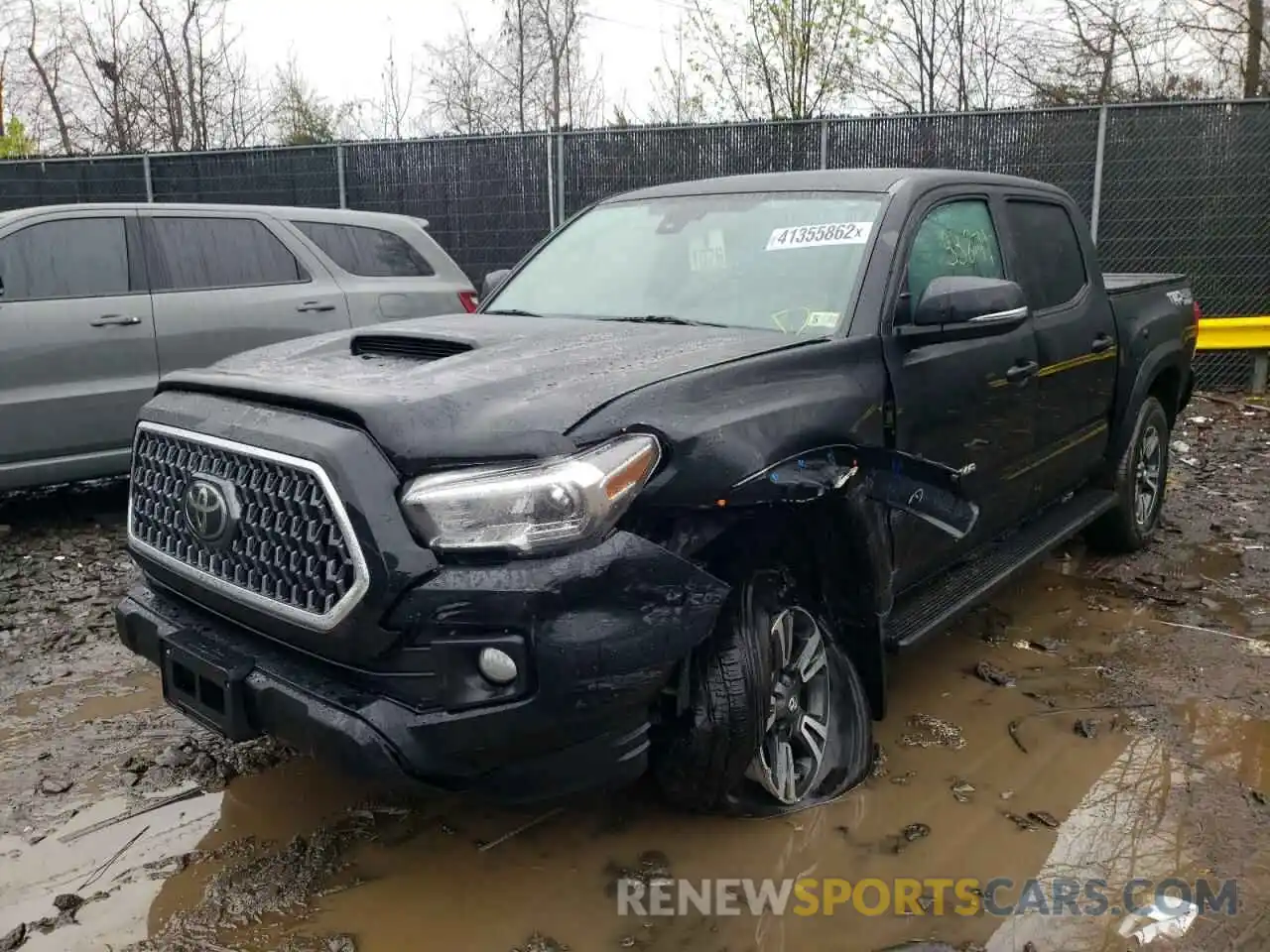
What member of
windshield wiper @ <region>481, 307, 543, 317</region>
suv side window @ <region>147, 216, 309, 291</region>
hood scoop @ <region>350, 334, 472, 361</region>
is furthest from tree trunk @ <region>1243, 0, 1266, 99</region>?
hood scoop @ <region>350, 334, 472, 361</region>

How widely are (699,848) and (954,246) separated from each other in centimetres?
226

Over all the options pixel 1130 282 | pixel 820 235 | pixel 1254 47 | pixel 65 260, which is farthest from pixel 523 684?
pixel 1254 47

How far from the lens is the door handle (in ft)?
12.3

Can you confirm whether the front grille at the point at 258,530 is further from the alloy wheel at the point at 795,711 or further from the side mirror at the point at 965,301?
the side mirror at the point at 965,301

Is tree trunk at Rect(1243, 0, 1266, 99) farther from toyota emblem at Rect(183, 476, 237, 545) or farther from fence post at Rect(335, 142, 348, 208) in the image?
toyota emblem at Rect(183, 476, 237, 545)

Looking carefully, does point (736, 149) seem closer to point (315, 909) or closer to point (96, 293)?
point (96, 293)

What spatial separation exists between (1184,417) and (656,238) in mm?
7252

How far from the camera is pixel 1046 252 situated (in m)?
4.38

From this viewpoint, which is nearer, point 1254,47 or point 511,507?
point 511,507

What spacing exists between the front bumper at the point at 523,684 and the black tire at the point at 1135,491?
3.54m

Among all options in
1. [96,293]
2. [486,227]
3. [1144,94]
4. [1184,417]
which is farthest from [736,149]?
[1144,94]

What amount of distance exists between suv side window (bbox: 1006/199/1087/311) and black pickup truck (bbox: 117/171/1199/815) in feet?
1.07

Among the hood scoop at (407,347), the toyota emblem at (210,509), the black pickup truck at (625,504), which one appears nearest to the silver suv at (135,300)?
the black pickup truck at (625,504)

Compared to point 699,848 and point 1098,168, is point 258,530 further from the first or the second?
point 1098,168
